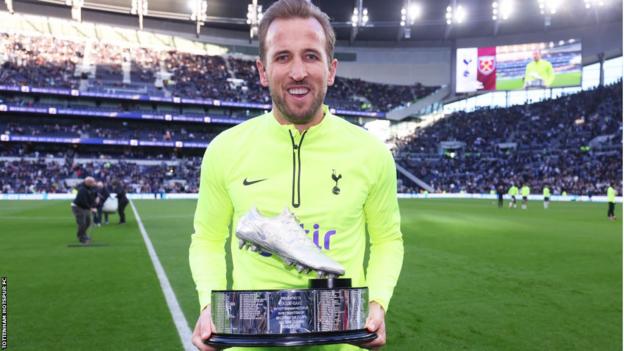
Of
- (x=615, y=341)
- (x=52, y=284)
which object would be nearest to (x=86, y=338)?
(x=52, y=284)

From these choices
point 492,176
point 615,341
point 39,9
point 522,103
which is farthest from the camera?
point 522,103

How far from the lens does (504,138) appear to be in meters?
53.4

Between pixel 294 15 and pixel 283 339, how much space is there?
1079mm

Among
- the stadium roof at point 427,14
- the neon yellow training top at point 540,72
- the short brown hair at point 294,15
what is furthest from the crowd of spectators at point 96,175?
the short brown hair at point 294,15

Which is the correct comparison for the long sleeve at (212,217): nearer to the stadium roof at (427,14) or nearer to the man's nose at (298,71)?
the man's nose at (298,71)

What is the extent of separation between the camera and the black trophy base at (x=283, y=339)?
1.36m

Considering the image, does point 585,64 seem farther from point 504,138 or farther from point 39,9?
point 39,9

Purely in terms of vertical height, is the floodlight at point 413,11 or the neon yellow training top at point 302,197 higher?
the floodlight at point 413,11

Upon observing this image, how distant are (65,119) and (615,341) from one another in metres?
55.0

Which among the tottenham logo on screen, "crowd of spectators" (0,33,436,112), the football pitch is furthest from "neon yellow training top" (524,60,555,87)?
the football pitch

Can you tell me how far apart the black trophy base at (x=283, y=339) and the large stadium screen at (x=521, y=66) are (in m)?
52.1

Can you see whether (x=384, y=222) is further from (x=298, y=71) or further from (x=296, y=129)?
(x=298, y=71)

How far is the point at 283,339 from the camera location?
4.50 ft

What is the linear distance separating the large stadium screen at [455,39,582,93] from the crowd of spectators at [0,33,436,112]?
12408mm
